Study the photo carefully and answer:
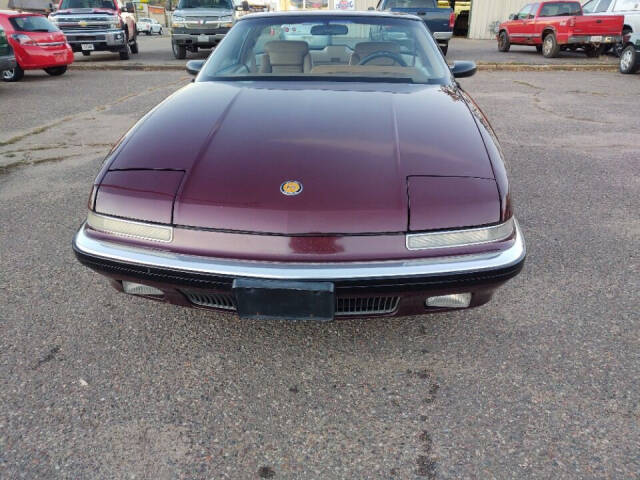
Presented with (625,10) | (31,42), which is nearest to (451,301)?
(31,42)

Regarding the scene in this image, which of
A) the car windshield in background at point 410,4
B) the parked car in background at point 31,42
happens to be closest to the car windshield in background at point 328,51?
the parked car in background at point 31,42

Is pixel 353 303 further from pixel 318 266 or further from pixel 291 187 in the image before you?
pixel 291 187

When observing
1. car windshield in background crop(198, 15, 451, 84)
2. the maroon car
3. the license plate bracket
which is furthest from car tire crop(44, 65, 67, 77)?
the license plate bracket

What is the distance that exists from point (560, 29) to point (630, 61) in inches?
122

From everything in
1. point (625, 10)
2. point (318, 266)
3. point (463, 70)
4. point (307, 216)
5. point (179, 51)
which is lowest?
point (179, 51)

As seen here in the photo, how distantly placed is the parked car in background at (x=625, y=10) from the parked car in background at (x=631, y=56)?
4.34 feet

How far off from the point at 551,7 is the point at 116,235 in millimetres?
15891

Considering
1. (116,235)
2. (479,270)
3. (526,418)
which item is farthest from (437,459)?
(116,235)

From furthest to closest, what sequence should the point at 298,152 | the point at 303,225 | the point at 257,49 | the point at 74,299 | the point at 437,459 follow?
the point at 257,49
the point at 74,299
the point at 298,152
the point at 303,225
the point at 437,459

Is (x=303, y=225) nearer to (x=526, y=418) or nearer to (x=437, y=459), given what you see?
(x=437, y=459)

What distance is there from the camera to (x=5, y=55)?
8586mm

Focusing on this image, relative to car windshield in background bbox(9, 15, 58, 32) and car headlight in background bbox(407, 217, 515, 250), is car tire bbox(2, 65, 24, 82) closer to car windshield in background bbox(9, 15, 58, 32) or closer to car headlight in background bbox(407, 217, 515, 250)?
car windshield in background bbox(9, 15, 58, 32)

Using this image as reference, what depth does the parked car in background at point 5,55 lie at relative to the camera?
846 centimetres

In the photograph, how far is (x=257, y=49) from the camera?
3.34 metres
